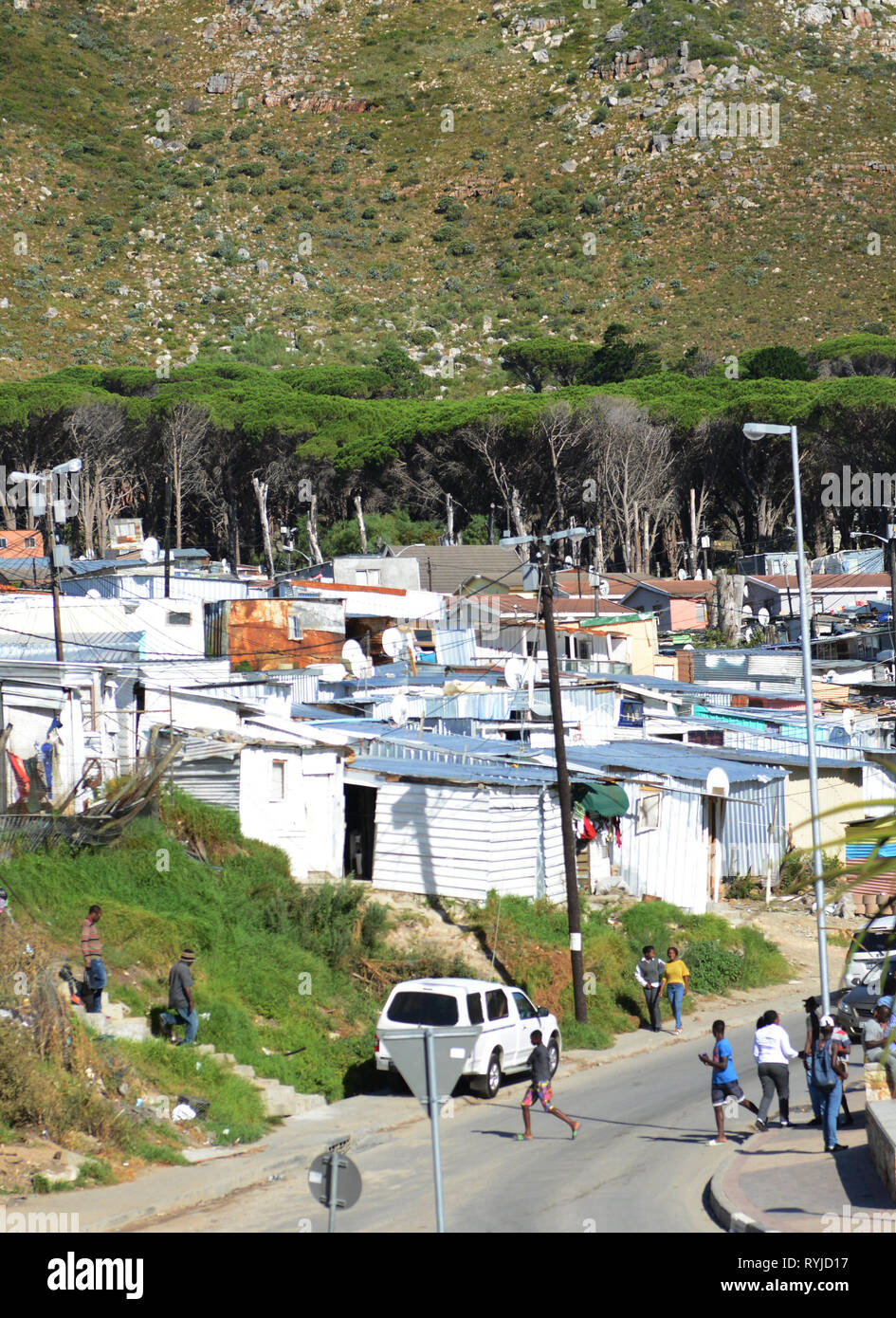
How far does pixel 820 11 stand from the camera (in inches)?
5822

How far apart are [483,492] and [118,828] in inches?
2362

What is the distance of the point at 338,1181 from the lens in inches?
380

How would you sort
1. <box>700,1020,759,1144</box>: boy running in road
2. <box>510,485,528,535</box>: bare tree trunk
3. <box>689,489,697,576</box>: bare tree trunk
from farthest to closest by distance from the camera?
1. <box>510,485,528,535</box>: bare tree trunk
2. <box>689,489,697,576</box>: bare tree trunk
3. <box>700,1020,759,1144</box>: boy running in road

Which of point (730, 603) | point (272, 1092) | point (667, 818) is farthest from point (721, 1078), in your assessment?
point (730, 603)

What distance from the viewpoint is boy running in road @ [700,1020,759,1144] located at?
15.9m

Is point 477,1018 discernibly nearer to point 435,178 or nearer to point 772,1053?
point 772,1053

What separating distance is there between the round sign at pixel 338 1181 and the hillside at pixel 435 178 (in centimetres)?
9706

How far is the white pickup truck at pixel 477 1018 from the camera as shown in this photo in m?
18.2

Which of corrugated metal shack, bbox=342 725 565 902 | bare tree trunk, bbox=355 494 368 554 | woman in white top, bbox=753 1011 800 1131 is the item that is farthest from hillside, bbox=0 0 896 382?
woman in white top, bbox=753 1011 800 1131

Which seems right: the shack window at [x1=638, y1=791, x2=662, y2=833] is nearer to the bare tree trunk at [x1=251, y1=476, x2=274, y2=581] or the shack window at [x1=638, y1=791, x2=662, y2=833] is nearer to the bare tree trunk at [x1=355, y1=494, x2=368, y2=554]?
the bare tree trunk at [x1=251, y1=476, x2=274, y2=581]

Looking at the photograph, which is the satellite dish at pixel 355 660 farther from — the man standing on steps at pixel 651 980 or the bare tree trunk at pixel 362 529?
the bare tree trunk at pixel 362 529
